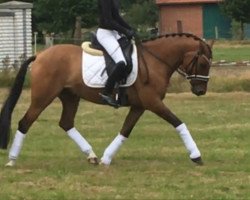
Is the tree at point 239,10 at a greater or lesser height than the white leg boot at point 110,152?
lesser

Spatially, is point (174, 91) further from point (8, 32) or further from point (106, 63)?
point (106, 63)

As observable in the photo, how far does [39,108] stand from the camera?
38.1 feet

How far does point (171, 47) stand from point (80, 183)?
109 inches

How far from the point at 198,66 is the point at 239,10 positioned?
52248 mm

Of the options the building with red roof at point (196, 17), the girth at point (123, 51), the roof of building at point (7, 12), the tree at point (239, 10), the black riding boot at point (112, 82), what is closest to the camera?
the black riding boot at point (112, 82)

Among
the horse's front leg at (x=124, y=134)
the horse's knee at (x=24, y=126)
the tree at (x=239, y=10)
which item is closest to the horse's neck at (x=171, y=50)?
the horse's front leg at (x=124, y=134)

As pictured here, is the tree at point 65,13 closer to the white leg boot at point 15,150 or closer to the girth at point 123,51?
the girth at point 123,51

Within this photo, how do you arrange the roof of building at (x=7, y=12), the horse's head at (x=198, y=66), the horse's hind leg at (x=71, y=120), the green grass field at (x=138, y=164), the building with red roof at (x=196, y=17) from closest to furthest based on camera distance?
the green grass field at (x=138, y=164) < the horse's head at (x=198, y=66) < the horse's hind leg at (x=71, y=120) < the roof of building at (x=7, y=12) < the building with red roof at (x=196, y=17)

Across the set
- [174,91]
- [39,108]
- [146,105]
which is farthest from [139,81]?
[174,91]

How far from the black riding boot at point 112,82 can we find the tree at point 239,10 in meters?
52.6

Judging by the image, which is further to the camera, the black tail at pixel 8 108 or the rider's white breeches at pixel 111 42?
the black tail at pixel 8 108

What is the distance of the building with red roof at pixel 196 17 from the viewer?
237 ft

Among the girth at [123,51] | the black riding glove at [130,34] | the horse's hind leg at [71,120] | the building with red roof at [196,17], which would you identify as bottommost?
the building with red roof at [196,17]

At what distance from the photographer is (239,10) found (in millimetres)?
62875
